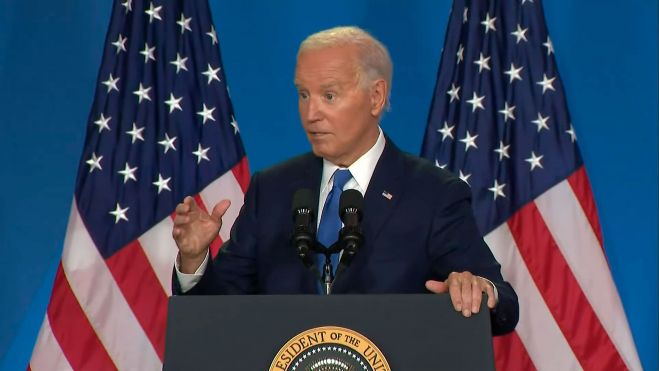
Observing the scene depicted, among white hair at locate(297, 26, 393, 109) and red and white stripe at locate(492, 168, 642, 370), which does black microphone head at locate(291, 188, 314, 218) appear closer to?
white hair at locate(297, 26, 393, 109)

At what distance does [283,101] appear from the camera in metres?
4.05

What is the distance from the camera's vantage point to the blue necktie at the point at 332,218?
7.45 feet

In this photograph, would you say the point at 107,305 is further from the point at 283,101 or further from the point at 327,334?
the point at 327,334

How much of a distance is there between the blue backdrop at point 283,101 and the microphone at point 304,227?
211 centimetres

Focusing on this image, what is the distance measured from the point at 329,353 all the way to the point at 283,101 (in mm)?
2553

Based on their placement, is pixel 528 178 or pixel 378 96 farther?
pixel 528 178

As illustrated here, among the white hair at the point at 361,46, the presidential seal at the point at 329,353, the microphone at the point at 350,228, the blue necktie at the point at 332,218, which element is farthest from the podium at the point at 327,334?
the white hair at the point at 361,46

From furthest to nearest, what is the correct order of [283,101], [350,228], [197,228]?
[283,101] → [197,228] → [350,228]

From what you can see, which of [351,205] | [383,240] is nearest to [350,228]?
[351,205]

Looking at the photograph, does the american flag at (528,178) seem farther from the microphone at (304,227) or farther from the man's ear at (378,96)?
the microphone at (304,227)

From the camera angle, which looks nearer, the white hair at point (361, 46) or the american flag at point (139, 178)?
the white hair at point (361, 46)

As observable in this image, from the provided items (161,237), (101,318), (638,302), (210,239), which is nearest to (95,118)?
(161,237)

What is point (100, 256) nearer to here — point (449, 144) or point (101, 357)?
point (101, 357)

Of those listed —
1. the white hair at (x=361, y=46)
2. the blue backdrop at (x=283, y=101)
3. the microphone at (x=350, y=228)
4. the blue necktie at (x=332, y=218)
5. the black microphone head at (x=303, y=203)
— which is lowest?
the microphone at (x=350, y=228)
